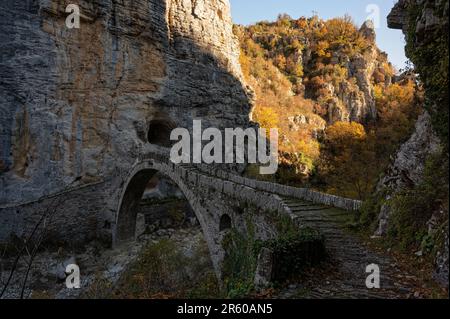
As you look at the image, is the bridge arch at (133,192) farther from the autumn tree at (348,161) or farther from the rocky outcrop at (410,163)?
the autumn tree at (348,161)

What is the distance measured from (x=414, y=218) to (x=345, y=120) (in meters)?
33.6

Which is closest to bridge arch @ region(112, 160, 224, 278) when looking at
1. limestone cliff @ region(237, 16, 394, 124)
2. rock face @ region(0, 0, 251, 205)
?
rock face @ region(0, 0, 251, 205)

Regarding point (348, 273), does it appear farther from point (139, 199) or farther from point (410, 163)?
point (139, 199)

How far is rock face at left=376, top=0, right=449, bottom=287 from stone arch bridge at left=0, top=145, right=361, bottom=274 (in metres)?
2.35

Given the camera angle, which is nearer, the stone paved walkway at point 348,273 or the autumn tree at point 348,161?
the stone paved walkway at point 348,273

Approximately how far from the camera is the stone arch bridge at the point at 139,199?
462 inches

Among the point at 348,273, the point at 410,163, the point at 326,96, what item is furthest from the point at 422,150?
the point at 326,96

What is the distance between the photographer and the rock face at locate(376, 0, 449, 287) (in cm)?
582

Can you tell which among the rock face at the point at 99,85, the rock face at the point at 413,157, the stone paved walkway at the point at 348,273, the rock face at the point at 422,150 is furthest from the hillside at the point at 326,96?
the stone paved walkway at the point at 348,273

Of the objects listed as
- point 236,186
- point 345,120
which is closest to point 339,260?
point 236,186

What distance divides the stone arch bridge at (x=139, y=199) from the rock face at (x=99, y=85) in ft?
3.68

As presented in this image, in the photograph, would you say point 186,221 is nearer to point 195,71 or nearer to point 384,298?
point 195,71

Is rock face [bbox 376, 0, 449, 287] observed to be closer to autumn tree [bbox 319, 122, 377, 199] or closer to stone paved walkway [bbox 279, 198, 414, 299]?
stone paved walkway [bbox 279, 198, 414, 299]

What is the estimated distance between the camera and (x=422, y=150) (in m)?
8.41
